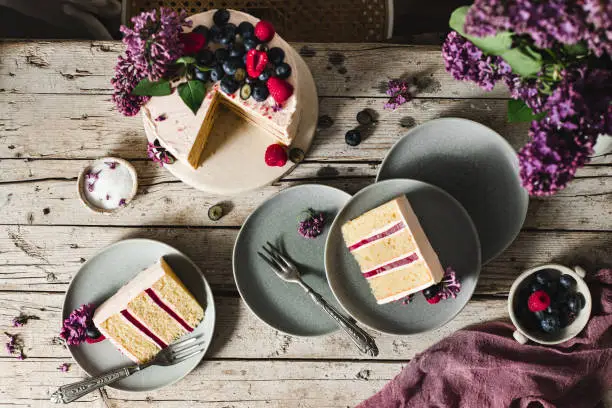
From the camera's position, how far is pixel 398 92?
1.88 meters

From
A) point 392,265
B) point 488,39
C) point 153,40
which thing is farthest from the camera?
point 392,265

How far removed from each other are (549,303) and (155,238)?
131 cm

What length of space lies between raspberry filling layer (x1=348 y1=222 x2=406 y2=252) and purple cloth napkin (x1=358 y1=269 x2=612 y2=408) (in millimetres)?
466

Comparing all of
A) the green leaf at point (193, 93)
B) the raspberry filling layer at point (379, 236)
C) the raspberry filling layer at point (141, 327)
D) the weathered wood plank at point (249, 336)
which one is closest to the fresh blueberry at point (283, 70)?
the green leaf at point (193, 93)

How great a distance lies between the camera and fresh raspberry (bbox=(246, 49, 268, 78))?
1.64m

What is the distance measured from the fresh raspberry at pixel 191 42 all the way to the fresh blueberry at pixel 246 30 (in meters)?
0.12

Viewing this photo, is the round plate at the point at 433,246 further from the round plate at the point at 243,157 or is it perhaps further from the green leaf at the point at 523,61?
the green leaf at the point at 523,61


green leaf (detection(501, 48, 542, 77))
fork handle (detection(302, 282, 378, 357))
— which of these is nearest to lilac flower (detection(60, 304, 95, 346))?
fork handle (detection(302, 282, 378, 357))

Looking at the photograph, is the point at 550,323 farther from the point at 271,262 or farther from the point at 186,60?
the point at 186,60

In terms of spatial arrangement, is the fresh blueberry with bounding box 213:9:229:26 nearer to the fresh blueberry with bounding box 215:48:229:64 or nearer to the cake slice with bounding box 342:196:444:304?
the fresh blueberry with bounding box 215:48:229:64

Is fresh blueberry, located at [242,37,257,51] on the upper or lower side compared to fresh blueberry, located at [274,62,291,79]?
upper

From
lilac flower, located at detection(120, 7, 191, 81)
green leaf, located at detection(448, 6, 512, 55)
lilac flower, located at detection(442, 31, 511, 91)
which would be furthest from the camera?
lilac flower, located at detection(120, 7, 191, 81)

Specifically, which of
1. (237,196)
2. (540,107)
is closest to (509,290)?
(540,107)

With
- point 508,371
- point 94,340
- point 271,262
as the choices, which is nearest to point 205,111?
point 271,262
